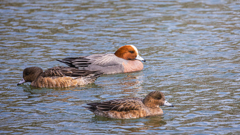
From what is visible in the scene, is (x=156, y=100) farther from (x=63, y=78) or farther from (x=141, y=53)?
(x=141, y=53)

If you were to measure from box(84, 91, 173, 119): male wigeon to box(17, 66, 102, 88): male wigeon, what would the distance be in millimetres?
2954

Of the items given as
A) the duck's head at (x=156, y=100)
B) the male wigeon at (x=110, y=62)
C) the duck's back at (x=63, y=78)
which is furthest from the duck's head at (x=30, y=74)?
the duck's head at (x=156, y=100)

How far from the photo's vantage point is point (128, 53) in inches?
617

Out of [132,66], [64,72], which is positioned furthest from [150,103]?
[132,66]

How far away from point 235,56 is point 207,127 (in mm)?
7076

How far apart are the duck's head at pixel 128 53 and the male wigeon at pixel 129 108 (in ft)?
17.2

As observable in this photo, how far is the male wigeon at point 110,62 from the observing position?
15.1 metres

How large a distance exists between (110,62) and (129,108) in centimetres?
527

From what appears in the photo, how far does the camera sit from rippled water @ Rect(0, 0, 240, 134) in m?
9.88

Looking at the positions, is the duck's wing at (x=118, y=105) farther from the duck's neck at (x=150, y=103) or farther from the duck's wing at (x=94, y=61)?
the duck's wing at (x=94, y=61)

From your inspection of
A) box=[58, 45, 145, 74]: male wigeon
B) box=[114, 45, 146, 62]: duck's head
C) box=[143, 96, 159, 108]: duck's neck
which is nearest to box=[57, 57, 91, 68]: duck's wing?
box=[58, 45, 145, 74]: male wigeon

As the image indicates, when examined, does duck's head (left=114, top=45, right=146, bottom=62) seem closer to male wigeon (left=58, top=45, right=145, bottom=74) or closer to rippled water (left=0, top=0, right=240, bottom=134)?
male wigeon (left=58, top=45, right=145, bottom=74)

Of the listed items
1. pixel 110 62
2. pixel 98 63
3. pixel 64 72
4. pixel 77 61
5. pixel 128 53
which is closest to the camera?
pixel 64 72

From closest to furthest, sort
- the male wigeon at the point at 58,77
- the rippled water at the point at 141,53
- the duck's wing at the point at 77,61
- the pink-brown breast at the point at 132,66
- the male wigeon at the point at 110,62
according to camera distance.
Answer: the rippled water at the point at 141,53 → the male wigeon at the point at 58,77 → the duck's wing at the point at 77,61 → the male wigeon at the point at 110,62 → the pink-brown breast at the point at 132,66
